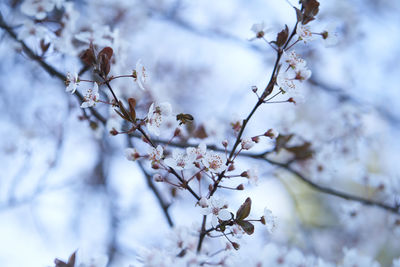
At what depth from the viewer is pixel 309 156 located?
1.83 meters

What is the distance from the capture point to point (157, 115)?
1012mm

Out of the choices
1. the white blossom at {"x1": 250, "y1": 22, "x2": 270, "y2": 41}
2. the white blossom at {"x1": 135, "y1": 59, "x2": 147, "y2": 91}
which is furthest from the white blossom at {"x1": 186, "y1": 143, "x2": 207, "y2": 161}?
the white blossom at {"x1": 250, "y1": 22, "x2": 270, "y2": 41}

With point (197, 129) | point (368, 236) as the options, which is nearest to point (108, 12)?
point (197, 129)

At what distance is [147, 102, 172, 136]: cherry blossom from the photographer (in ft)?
3.25

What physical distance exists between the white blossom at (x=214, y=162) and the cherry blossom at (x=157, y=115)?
0.16 meters

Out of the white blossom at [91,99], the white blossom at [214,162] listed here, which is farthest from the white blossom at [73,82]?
the white blossom at [214,162]

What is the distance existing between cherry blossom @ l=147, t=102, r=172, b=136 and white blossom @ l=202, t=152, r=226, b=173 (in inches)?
6.1

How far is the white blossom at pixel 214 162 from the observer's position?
0.95 meters

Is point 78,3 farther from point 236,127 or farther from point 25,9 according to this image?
point 236,127

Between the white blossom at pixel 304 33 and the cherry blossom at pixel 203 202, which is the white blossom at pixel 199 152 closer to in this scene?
the cherry blossom at pixel 203 202

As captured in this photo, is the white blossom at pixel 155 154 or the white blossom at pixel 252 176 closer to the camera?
the white blossom at pixel 155 154

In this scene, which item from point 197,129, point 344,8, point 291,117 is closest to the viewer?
point 197,129

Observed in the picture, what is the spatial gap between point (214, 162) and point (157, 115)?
212mm

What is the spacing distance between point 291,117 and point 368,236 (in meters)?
3.59
